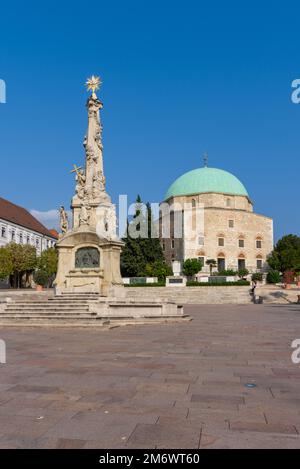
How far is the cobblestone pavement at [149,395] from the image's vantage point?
4477mm

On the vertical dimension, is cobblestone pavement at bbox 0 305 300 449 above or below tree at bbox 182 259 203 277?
below

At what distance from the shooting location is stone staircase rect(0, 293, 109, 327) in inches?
650

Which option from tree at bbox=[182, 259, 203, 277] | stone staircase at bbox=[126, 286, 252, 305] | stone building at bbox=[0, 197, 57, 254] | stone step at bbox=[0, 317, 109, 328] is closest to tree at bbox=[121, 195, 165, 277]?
tree at bbox=[182, 259, 203, 277]

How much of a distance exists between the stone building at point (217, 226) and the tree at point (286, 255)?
2.60 m

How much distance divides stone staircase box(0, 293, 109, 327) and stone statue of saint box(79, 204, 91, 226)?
4.98m

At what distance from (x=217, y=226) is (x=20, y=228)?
110 ft

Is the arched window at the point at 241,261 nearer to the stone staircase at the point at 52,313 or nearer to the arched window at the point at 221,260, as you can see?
the arched window at the point at 221,260

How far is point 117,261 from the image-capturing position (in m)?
23.6

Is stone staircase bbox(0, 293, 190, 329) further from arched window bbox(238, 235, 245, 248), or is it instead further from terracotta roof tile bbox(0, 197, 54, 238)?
arched window bbox(238, 235, 245, 248)

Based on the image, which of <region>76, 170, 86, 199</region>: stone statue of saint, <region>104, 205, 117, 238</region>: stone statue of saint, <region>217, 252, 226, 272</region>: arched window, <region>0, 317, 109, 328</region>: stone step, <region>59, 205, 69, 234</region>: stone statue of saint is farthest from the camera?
<region>217, 252, 226, 272</region>: arched window

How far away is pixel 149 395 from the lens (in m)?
6.19

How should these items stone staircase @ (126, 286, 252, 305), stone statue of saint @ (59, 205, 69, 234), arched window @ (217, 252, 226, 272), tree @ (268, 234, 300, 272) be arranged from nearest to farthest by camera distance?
stone statue of saint @ (59, 205, 69, 234)
stone staircase @ (126, 286, 252, 305)
tree @ (268, 234, 300, 272)
arched window @ (217, 252, 226, 272)

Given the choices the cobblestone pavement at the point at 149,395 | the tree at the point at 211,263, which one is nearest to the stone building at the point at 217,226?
the tree at the point at 211,263
